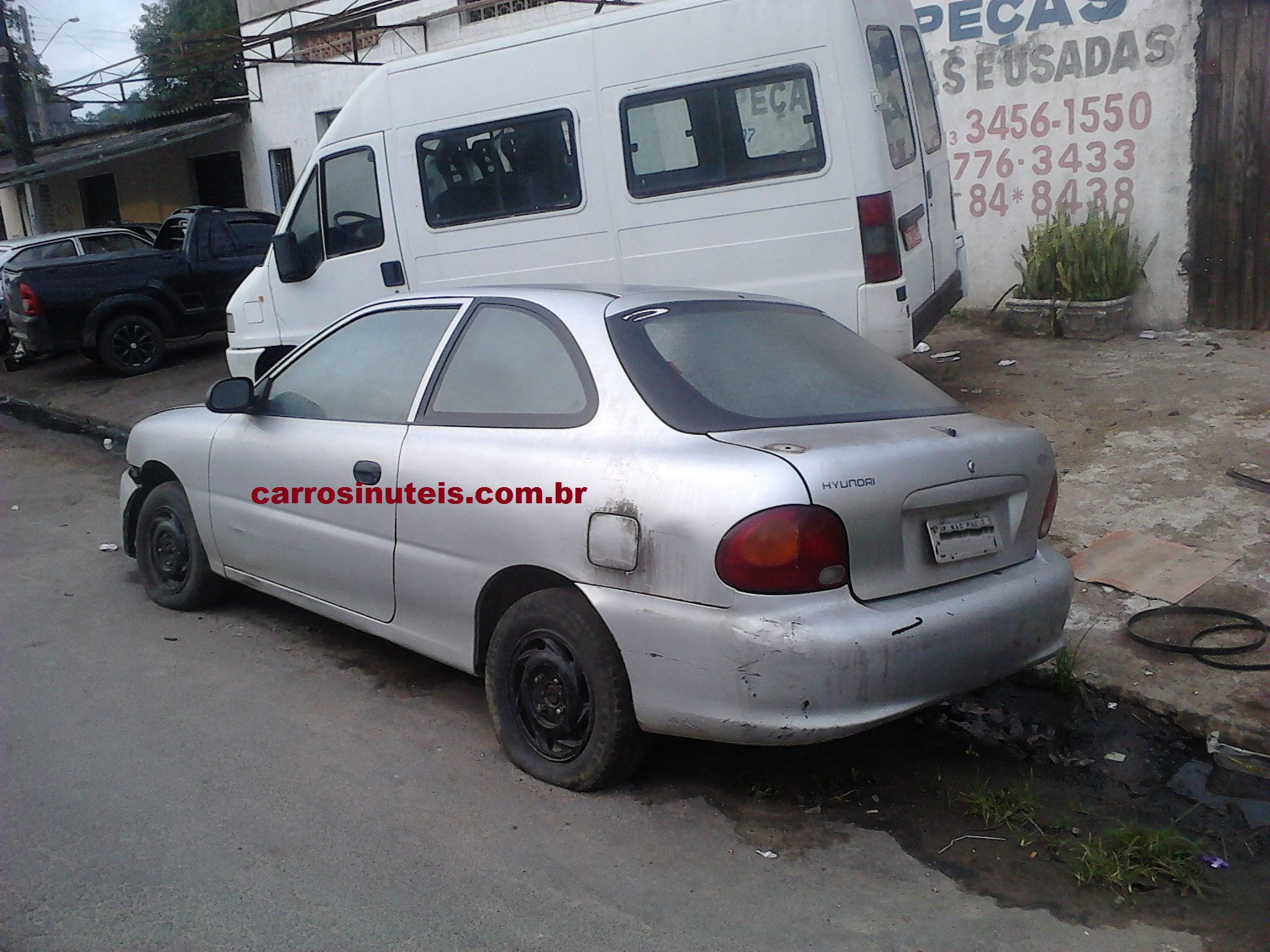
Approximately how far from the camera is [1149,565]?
17.0ft

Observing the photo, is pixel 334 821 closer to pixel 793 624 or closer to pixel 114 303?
pixel 793 624

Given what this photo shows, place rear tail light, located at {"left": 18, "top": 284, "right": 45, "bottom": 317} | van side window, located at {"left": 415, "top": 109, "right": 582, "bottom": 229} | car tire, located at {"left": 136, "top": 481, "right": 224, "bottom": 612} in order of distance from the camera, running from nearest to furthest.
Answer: car tire, located at {"left": 136, "top": 481, "right": 224, "bottom": 612}, van side window, located at {"left": 415, "top": 109, "right": 582, "bottom": 229}, rear tail light, located at {"left": 18, "top": 284, "right": 45, "bottom": 317}

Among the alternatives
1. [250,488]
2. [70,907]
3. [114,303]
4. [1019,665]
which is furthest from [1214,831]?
[114,303]

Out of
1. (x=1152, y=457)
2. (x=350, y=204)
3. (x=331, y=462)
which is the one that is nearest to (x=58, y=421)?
(x=350, y=204)

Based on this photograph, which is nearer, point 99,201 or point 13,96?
point 13,96

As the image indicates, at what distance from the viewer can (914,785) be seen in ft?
12.0

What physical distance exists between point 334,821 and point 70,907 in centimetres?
73

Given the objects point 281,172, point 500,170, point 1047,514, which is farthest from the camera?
point 281,172

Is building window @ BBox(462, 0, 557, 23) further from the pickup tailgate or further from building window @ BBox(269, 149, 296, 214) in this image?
the pickup tailgate

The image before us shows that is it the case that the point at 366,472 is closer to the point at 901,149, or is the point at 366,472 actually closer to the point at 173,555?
→ the point at 173,555

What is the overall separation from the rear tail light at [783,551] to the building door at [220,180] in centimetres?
1862

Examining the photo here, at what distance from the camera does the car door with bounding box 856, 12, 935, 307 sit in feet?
22.5

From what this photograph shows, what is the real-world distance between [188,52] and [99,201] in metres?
3.75

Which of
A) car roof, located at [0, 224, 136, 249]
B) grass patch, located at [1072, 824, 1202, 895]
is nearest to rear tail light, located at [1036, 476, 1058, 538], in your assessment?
grass patch, located at [1072, 824, 1202, 895]
